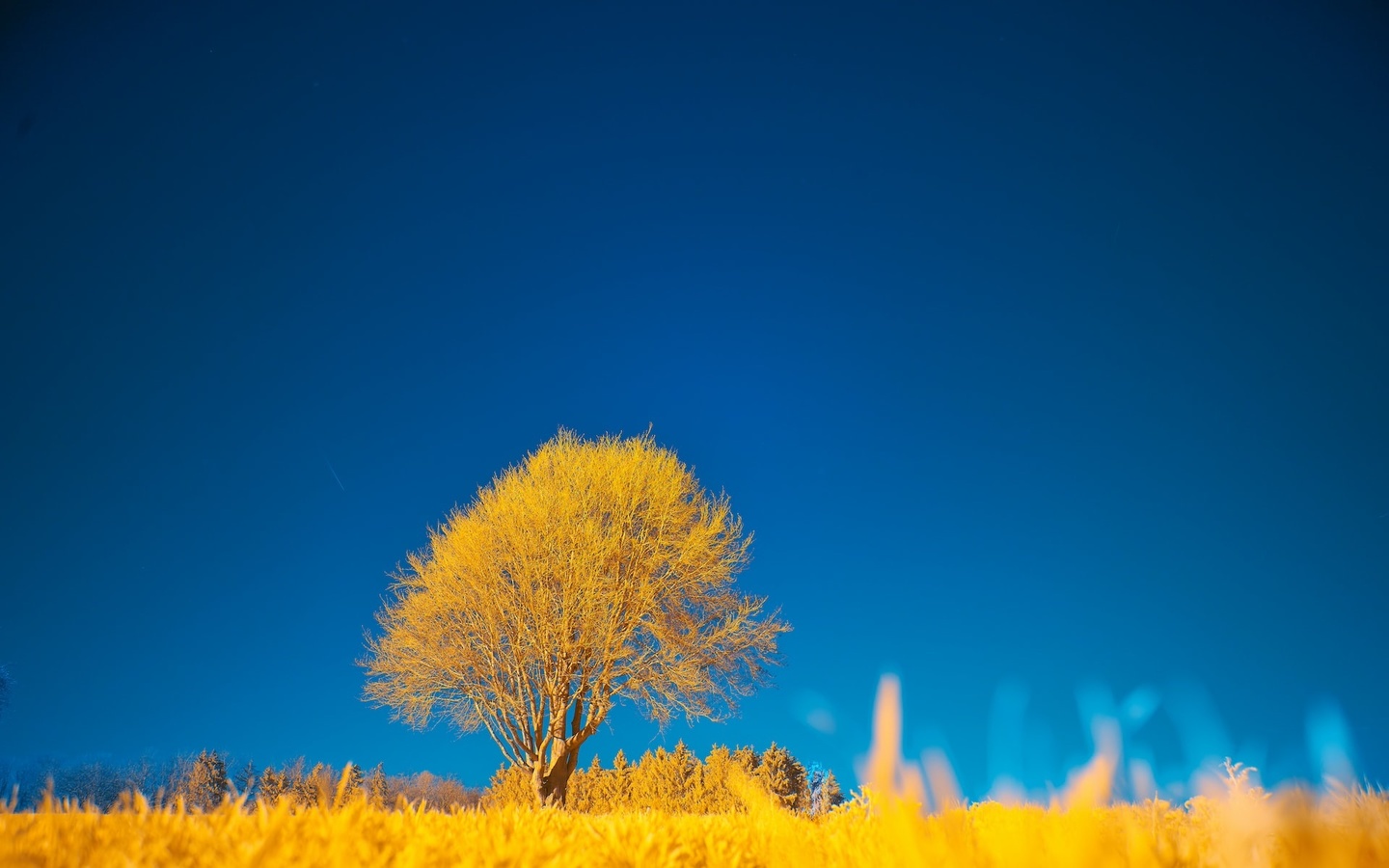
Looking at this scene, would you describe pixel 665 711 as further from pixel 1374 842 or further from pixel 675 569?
pixel 1374 842

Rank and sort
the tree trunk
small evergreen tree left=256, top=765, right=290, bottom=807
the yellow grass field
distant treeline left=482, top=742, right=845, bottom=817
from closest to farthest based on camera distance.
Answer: the yellow grass field, small evergreen tree left=256, top=765, right=290, bottom=807, the tree trunk, distant treeline left=482, top=742, right=845, bottom=817

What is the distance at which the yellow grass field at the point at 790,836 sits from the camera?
93cm

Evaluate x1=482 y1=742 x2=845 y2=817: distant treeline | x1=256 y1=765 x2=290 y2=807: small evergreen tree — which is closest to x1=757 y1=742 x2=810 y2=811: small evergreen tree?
x1=482 y1=742 x2=845 y2=817: distant treeline

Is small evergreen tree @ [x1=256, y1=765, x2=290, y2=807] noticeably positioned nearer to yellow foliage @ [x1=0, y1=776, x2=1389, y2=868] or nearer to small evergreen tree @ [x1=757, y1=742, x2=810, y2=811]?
yellow foliage @ [x1=0, y1=776, x2=1389, y2=868]

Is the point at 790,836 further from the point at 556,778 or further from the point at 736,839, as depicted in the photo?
the point at 556,778

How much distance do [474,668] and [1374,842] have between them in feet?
51.5

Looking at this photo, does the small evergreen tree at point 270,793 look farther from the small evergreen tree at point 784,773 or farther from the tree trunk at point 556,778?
the small evergreen tree at point 784,773

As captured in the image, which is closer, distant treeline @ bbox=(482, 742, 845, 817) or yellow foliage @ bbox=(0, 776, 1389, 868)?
yellow foliage @ bbox=(0, 776, 1389, 868)

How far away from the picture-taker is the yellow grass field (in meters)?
0.93

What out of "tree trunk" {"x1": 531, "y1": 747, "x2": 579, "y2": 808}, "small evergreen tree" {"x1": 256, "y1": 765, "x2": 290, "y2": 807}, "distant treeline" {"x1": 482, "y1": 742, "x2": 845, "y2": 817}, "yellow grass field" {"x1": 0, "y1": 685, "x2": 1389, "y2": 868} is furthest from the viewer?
"distant treeline" {"x1": 482, "y1": 742, "x2": 845, "y2": 817}

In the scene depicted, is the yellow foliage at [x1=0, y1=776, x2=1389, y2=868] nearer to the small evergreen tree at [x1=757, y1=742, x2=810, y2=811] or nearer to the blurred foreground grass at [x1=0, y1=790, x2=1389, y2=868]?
the blurred foreground grass at [x1=0, y1=790, x2=1389, y2=868]

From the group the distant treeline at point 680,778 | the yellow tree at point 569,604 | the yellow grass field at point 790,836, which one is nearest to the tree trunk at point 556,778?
the yellow tree at point 569,604

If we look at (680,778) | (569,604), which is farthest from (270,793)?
(680,778)

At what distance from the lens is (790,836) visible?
1.86 metres
